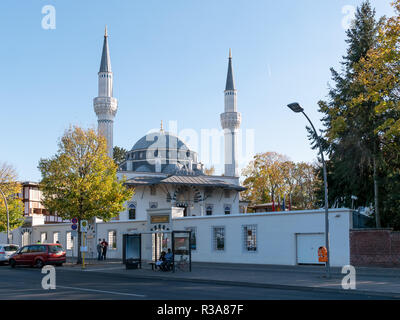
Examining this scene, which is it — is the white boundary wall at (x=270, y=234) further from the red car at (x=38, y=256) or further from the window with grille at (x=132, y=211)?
the window with grille at (x=132, y=211)

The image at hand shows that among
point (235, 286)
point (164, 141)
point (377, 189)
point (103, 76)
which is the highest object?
point (103, 76)

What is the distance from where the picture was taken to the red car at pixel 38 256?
108 ft

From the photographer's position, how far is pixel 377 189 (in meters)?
33.8

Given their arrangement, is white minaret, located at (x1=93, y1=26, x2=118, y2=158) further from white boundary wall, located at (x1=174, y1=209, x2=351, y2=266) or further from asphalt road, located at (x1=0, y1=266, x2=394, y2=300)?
asphalt road, located at (x1=0, y1=266, x2=394, y2=300)

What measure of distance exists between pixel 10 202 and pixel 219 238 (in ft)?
94.4

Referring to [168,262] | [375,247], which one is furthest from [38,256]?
[375,247]

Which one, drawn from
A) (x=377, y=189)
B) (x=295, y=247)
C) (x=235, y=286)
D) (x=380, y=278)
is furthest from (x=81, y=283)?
(x=377, y=189)

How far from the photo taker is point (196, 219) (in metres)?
37.2

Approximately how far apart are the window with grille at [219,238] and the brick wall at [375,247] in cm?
1001

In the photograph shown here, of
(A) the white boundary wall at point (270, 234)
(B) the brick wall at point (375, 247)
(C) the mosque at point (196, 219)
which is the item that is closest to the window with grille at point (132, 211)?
(C) the mosque at point (196, 219)

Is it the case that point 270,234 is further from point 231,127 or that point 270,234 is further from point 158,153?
point 158,153

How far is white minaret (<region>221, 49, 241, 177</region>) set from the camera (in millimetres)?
80375

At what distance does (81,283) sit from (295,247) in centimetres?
1482
